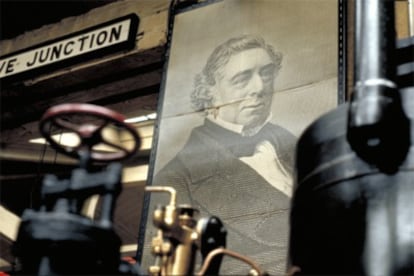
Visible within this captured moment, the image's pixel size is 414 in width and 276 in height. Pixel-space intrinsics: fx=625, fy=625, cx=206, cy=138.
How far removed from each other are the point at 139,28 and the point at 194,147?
0.91 metres

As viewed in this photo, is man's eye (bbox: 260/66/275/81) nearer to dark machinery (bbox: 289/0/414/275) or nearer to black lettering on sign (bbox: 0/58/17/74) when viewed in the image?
dark machinery (bbox: 289/0/414/275)

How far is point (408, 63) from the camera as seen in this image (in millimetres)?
2160

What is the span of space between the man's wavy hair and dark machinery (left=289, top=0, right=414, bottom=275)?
138 cm

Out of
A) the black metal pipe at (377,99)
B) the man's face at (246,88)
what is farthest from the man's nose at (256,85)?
the black metal pipe at (377,99)

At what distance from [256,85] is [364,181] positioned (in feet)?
4.80

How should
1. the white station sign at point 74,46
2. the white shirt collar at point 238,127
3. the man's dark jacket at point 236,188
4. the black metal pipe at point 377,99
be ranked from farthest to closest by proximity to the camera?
the white station sign at point 74,46 → the white shirt collar at point 238,127 → the man's dark jacket at point 236,188 → the black metal pipe at point 377,99

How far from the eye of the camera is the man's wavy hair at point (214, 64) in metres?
2.69

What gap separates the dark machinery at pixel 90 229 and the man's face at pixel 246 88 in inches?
49.1

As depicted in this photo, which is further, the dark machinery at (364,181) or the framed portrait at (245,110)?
the framed portrait at (245,110)

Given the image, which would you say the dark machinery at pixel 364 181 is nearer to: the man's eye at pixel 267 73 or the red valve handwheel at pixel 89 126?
the red valve handwheel at pixel 89 126

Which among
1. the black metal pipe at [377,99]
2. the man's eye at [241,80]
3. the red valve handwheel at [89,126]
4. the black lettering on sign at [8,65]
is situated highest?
the black lettering on sign at [8,65]

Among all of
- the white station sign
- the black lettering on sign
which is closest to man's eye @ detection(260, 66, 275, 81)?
the white station sign

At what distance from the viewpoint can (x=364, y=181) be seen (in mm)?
1150

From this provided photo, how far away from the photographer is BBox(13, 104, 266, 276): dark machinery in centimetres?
104
